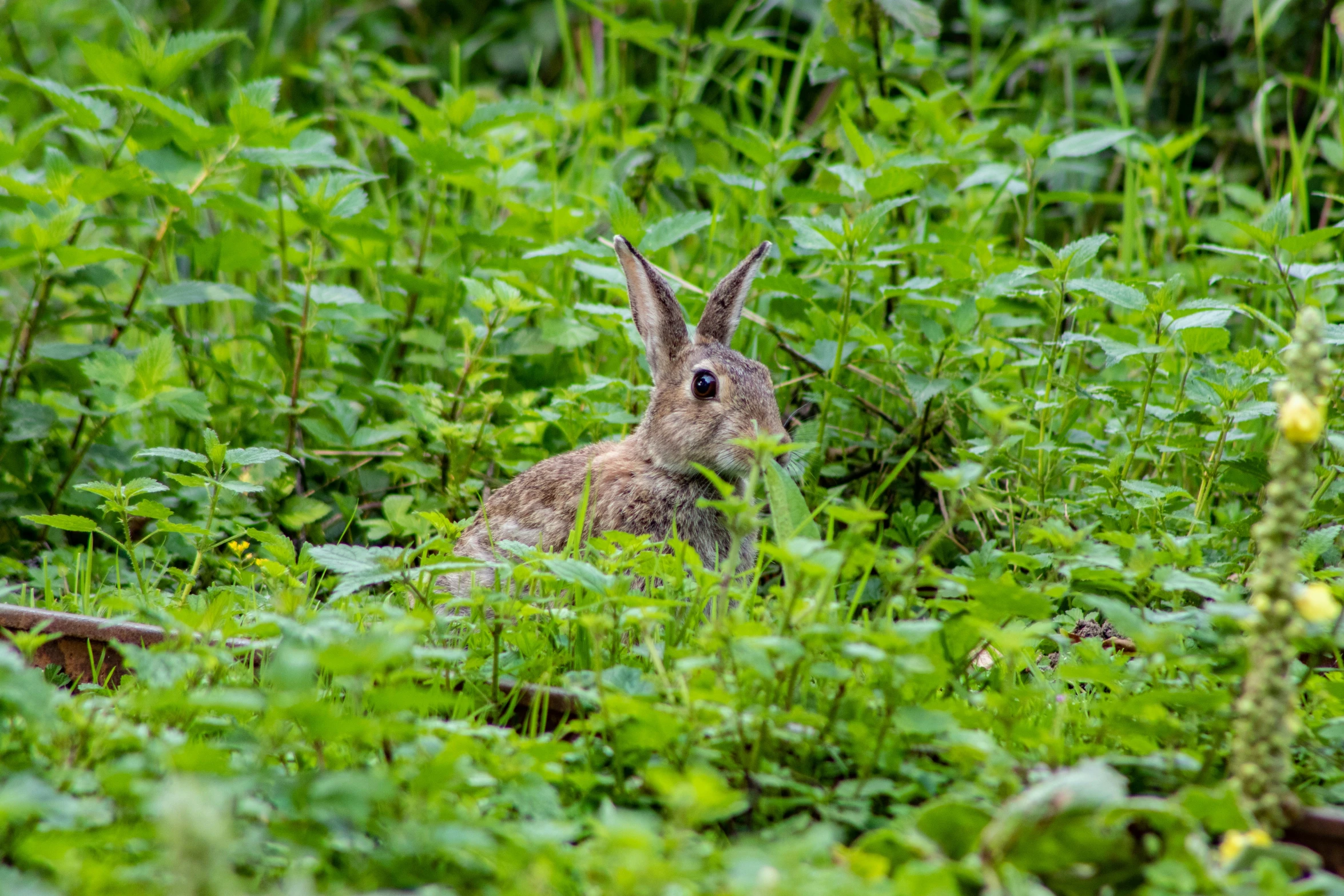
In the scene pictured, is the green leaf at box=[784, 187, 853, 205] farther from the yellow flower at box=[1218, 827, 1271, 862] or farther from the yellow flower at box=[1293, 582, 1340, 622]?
the yellow flower at box=[1218, 827, 1271, 862]

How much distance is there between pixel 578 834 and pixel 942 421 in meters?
2.90

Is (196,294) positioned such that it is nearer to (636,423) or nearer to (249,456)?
(249,456)

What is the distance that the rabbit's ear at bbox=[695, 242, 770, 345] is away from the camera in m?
4.61

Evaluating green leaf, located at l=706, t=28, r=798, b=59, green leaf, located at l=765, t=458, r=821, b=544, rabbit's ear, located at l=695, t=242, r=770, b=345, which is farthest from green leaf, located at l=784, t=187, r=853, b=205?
green leaf, located at l=765, t=458, r=821, b=544

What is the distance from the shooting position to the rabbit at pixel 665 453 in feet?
14.2

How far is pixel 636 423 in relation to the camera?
4820 millimetres

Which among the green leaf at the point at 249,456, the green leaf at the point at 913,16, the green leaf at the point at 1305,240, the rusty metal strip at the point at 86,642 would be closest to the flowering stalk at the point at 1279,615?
the rusty metal strip at the point at 86,642

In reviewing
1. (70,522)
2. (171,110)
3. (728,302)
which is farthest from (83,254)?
(728,302)

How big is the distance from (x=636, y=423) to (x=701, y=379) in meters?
0.38

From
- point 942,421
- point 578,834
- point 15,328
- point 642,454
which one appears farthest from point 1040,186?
point 578,834

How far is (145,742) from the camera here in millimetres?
2141

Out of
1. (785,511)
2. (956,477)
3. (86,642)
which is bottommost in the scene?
(86,642)

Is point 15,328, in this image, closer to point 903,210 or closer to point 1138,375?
point 903,210

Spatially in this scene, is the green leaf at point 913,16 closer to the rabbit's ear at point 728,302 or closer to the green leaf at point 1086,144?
the green leaf at point 1086,144
